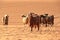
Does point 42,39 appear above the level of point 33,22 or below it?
below

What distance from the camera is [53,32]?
445 inches

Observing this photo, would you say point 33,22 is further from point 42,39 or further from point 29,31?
point 42,39

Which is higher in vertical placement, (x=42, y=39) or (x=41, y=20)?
(x=41, y=20)

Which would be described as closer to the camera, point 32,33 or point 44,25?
point 32,33

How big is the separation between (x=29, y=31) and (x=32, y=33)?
55 centimetres

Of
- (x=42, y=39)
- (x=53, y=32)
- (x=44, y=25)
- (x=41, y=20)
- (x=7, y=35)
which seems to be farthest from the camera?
(x=44, y=25)

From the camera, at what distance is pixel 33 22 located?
11.4 meters

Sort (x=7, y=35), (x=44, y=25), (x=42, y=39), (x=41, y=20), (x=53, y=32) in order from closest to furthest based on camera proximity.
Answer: (x=42, y=39) < (x=7, y=35) < (x=53, y=32) < (x=41, y=20) < (x=44, y=25)

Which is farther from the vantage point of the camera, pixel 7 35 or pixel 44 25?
pixel 44 25

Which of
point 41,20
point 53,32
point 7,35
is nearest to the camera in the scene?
point 7,35

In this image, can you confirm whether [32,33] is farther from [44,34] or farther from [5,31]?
[5,31]

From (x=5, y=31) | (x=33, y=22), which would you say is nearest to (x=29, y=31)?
(x=33, y=22)

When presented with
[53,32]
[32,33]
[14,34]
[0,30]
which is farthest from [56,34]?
[0,30]

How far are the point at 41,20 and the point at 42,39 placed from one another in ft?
8.73
